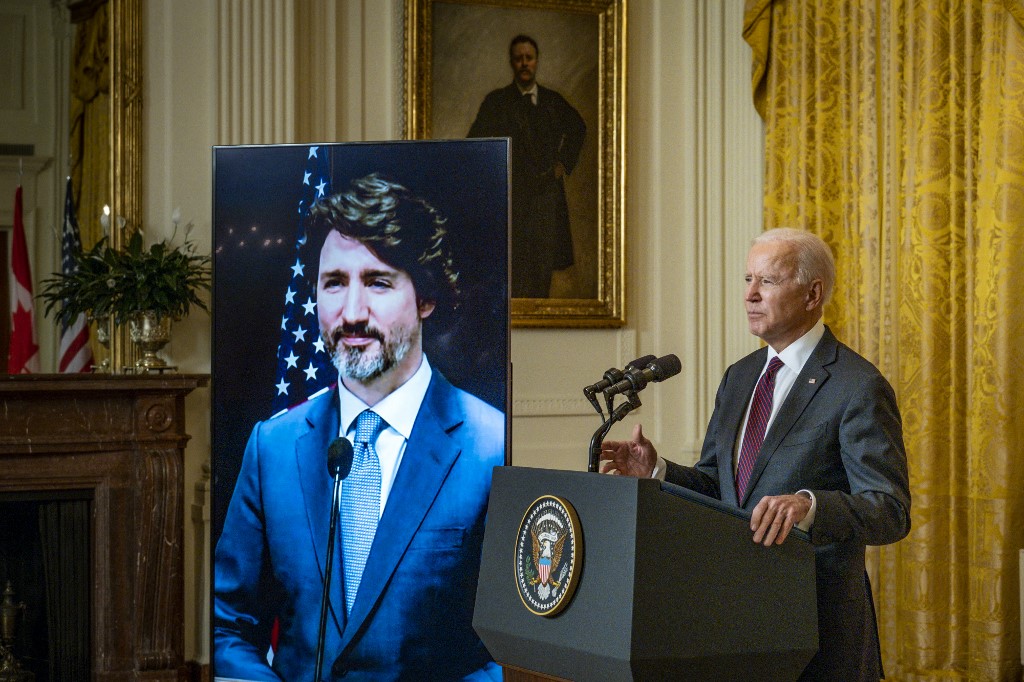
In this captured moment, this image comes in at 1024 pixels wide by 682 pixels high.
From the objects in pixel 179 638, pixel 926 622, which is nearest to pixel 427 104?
pixel 179 638

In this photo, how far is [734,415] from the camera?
283 cm

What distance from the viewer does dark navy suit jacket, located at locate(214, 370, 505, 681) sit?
3.71 m

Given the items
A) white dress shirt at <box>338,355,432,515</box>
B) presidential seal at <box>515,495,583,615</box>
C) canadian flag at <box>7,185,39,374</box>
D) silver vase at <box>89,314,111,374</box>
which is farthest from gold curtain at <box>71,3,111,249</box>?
presidential seal at <box>515,495,583,615</box>

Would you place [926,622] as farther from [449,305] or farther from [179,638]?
[179,638]

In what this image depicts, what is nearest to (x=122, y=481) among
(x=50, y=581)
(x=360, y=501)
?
(x=50, y=581)

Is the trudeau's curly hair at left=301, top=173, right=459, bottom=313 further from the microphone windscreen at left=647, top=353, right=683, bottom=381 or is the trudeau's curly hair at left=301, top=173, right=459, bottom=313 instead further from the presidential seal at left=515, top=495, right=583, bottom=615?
the presidential seal at left=515, top=495, right=583, bottom=615

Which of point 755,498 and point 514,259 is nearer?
point 755,498

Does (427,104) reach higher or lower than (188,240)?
higher

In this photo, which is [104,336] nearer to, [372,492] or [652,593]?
[372,492]

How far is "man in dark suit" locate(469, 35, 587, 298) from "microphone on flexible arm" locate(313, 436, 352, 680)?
190 cm

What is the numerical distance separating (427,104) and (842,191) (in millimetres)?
1980

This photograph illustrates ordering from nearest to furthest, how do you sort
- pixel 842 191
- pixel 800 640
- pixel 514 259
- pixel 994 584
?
pixel 800 640 → pixel 994 584 → pixel 842 191 → pixel 514 259

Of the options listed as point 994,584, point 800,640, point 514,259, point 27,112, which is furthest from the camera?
point 514,259

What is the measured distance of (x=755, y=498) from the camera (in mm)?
2615
